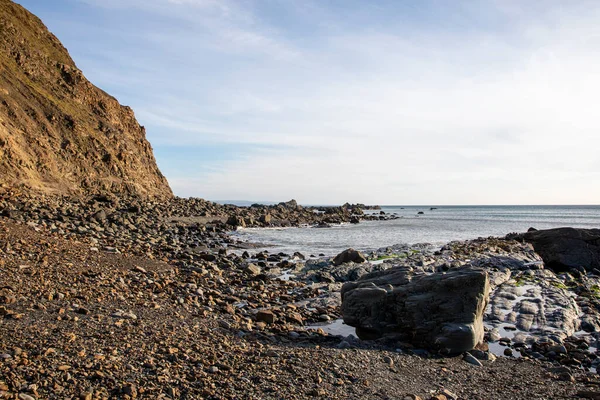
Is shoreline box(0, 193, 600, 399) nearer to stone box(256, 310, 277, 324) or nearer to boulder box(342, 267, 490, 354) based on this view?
stone box(256, 310, 277, 324)

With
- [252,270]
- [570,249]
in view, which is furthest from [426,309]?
[570,249]

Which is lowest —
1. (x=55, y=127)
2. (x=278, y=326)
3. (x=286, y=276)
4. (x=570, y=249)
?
(x=286, y=276)

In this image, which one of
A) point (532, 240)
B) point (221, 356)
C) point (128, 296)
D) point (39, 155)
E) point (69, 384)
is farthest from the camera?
point (39, 155)

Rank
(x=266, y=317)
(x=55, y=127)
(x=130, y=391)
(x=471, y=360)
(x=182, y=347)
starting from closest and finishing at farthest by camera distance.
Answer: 1. (x=130, y=391)
2. (x=182, y=347)
3. (x=471, y=360)
4. (x=266, y=317)
5. (x=55, y=127)

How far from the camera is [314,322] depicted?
10695mm

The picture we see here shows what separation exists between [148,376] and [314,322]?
576 centimetres

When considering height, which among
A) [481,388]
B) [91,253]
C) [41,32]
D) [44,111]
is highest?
[41,32]

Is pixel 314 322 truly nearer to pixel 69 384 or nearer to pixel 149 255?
pixel 69 384

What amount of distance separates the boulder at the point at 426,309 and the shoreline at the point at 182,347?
0.48 m

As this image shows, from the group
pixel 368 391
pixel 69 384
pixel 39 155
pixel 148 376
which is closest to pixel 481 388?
pixel 368 391

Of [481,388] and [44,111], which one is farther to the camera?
[44,111]

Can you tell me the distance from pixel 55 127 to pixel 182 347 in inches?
1566

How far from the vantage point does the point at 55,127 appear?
3856 centimetres

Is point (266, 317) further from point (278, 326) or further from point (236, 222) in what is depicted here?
point (236, 222)
